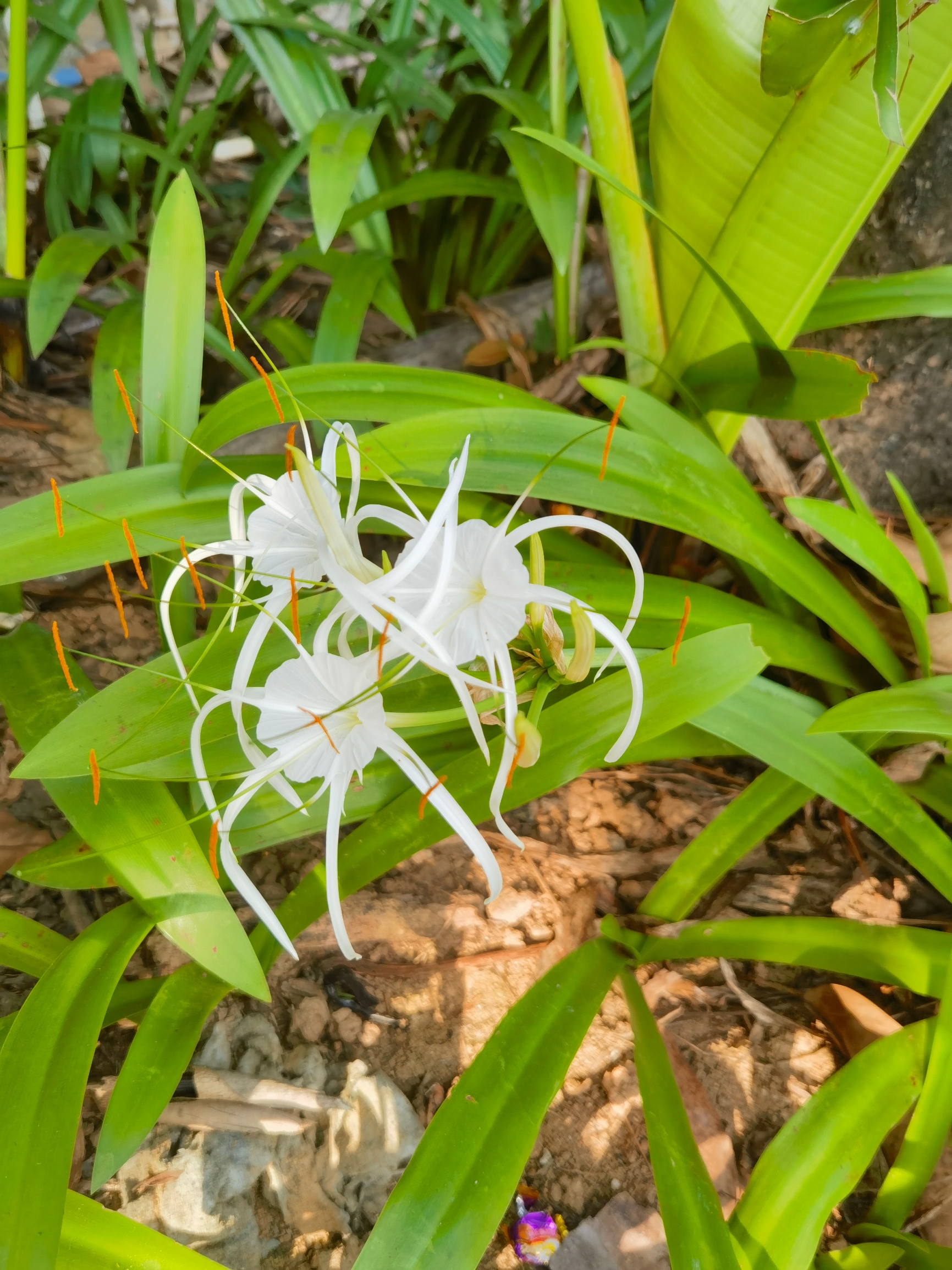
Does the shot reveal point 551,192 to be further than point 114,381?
No

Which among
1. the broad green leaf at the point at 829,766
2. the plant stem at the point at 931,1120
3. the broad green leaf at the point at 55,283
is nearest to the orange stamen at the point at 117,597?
the broad green leaf at the point at 55,283

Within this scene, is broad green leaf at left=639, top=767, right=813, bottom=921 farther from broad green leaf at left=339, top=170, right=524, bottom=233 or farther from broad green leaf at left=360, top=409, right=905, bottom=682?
broad green leaf at left=339, top=170, right=524, bottom=233

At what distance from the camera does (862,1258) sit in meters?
0.71

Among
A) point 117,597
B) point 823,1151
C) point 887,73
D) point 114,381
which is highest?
point 887,73

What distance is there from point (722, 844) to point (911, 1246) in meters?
0.37

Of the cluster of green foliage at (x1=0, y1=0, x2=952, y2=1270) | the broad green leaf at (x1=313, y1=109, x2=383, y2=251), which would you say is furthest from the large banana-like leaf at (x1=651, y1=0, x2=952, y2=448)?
the broad green leaf at (x1=313, y1=109, x2=383, y2=251)

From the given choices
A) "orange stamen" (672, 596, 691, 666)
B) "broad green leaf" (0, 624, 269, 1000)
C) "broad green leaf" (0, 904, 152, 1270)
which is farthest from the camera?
"broad green leaf" (0, 624, 269, 1000)

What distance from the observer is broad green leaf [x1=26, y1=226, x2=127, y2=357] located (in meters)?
1.11

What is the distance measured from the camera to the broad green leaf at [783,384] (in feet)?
2.62

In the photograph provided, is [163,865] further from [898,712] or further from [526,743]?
[898,712]

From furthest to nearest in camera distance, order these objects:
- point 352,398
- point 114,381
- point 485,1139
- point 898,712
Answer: point 114,381
point 352,398
point 898,712
point 485,1139

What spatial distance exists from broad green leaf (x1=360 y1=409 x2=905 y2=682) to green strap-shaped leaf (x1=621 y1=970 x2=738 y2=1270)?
48 centimetres

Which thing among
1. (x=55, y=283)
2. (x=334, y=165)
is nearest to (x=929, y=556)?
(x=334, y=165)

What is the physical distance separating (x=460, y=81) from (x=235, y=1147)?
207 cm
